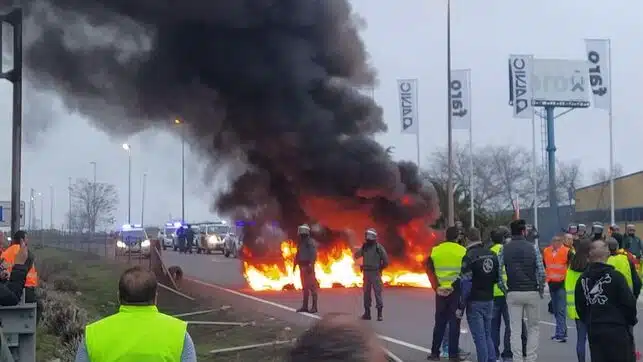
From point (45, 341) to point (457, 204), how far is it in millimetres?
27908

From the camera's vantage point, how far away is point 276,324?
1370 cm

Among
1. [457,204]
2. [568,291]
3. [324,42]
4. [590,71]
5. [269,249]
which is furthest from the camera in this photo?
[457,204]

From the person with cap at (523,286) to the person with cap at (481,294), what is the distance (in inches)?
7.0

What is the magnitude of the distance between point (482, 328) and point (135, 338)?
6.18 metres

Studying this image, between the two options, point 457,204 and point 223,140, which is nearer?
point 223,140

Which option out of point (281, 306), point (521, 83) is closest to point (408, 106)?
point (521, 83)

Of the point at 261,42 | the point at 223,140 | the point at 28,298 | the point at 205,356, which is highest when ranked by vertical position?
the point at 261,42

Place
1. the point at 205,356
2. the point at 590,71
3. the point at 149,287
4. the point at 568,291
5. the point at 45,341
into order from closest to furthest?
1. the point at 149,287
2. the point at 568,291
3. the point at 205,356
4. the point at 45,341
5. the point at 590,71

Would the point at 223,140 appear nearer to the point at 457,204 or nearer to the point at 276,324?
→ the point at 276,324

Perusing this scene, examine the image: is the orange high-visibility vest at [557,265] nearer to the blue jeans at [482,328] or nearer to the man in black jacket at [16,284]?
the blue jeans at [482,328]

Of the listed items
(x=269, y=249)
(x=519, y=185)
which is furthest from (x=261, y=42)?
(x=519, y=185)

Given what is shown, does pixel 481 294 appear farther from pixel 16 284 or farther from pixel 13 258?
pixel 13 258

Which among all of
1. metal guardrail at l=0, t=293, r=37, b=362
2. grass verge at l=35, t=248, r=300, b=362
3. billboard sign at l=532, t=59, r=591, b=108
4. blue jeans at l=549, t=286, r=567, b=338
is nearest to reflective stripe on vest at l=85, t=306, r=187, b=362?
metal guardrail at l=0, t=293, r=37, b=362

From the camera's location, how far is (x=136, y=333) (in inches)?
149
